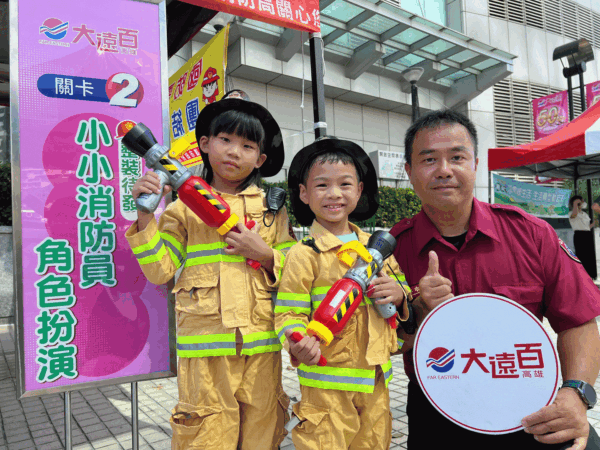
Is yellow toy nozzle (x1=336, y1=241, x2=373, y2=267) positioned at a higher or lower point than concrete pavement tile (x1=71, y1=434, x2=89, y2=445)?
higher

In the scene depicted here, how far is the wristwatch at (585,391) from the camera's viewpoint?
54.2 inches

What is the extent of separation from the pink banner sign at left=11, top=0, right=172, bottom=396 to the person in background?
366 inches

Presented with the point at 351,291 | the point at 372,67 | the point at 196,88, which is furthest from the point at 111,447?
the point at 372,67

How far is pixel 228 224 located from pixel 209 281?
0.28 meters

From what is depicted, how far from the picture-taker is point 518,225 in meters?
1.71

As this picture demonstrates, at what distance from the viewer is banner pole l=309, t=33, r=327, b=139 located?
353cm

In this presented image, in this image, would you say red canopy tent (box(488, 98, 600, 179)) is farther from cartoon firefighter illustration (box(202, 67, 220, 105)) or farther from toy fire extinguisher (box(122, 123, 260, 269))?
toy fire extinguisher (box(122, 123, 260, 269))

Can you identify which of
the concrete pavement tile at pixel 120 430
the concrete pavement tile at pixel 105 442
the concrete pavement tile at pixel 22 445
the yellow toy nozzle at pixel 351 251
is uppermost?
the yellow toy nozzle at pixel 351 251

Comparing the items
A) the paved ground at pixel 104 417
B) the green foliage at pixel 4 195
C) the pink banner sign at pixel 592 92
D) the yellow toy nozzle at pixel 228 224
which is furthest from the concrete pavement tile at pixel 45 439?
the pink banner sign at pixel 592 92

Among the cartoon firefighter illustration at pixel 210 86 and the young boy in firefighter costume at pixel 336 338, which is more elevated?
the cartoon firefighter illustration at pixel 210 86

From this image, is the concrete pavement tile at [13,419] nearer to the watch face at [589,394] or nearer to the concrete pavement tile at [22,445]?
the concrete pavement tile at [22,445]

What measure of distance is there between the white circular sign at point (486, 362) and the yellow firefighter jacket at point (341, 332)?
26 cm

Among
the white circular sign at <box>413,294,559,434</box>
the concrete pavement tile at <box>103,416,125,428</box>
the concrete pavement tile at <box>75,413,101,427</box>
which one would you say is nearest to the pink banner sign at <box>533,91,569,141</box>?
the white circular sign at <box>413,294,559,434</box>

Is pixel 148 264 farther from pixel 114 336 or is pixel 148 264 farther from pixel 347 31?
pixel 347 31
